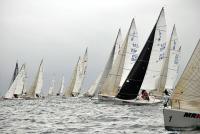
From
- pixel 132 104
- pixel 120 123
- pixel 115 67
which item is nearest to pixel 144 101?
pixel 132 104

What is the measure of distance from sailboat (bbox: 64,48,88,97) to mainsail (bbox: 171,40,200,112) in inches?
2335

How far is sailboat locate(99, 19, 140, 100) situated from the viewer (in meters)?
45.8

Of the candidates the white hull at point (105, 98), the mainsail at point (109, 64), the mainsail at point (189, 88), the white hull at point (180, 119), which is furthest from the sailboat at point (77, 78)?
the white hull at point (180, 119)

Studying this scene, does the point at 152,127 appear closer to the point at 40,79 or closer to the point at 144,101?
the point at 144,101

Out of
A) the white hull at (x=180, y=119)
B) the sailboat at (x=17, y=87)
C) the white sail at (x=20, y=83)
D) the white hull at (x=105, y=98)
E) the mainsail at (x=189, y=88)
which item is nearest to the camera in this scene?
the white hull at (x=180, y=119)

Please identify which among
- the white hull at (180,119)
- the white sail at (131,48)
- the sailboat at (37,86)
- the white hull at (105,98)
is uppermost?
the white sail at (131,48)

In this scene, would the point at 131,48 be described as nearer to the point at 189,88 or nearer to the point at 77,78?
the point at 189,88

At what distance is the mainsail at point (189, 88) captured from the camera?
772 inches

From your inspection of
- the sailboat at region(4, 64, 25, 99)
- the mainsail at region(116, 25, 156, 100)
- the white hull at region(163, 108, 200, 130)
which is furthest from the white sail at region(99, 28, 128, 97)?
the white hull at region(163, 108, 200, 130)

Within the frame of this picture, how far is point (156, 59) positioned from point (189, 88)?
2195 centimetres

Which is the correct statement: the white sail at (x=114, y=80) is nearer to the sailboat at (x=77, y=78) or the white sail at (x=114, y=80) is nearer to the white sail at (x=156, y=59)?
the white sail at (x=156, y=59)

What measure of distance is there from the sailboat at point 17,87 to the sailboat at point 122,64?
25.3 m

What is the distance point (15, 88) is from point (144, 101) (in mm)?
34926

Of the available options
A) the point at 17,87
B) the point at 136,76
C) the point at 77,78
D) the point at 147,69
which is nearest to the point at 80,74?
the point at 77,78
